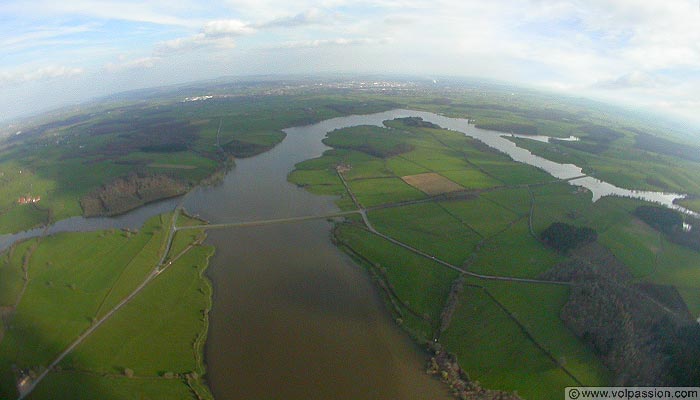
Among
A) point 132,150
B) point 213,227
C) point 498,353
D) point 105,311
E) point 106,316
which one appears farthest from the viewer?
point 132,150

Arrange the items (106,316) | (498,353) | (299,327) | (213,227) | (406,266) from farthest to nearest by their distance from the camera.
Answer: (213,227) < (406,266) < (106,316) < (299,327) < (498,353)

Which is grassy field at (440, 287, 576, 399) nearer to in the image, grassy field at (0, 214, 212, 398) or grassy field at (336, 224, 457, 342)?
grassy field at (336, 224, 457, 342)

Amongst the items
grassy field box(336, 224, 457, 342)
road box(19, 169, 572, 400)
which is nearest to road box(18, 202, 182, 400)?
road box(19, 169, 572, 400)

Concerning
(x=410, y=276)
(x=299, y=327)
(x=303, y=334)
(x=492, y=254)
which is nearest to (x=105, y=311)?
(x=299, y=327)

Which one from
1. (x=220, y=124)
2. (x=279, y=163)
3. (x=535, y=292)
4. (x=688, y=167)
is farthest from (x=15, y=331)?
(x=688, y=167)

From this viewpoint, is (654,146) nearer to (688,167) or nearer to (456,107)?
(688,167)

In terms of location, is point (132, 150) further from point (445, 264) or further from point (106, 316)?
point (445, 264)
